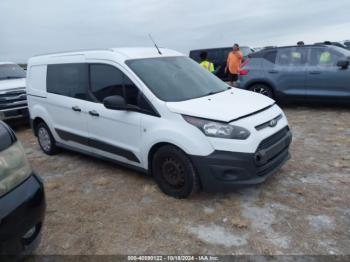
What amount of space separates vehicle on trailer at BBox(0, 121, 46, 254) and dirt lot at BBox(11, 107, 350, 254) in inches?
30.6

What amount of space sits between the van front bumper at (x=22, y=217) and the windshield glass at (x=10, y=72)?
761 cm

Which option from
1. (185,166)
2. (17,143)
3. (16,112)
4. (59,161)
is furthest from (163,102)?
(16,112)

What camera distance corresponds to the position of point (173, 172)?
384 cm

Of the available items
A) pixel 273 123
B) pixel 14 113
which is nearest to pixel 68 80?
pixel 273 123

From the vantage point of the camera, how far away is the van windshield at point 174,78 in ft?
13.2

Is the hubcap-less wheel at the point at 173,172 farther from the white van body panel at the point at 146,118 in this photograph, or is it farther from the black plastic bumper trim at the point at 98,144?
the black plastic bumper trim at the point at 98,144

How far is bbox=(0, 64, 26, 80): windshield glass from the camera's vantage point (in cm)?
912

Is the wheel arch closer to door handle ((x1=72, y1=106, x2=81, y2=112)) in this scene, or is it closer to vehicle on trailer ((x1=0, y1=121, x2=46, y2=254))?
door handle ((x1=72, y1=106, x2=81, y2=112))

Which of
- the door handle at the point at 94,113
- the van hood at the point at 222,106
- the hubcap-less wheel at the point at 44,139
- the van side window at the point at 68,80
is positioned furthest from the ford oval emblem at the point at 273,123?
the hubcap-less wheel at the point at 44,139

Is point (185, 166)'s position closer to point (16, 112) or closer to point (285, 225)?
point (285, 225)

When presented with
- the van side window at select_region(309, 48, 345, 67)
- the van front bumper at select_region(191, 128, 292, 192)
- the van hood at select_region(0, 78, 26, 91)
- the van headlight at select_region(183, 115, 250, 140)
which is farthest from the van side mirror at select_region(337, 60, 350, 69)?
the van hood at select_region(0, 78, 26, 91)

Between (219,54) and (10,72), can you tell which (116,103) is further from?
(219,54)

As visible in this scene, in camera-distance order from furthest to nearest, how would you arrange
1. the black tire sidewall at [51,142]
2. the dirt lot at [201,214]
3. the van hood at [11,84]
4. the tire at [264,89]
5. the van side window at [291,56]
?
the tire at [264,89]
the van side window at [291,56]
the van hood at [11,84]
the black tire sidewall at [51,142]
the dirt lot at [201,214]

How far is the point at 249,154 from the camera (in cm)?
343
